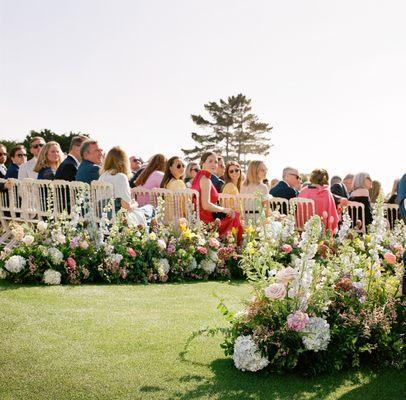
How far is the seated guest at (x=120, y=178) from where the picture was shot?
7934 millimetres

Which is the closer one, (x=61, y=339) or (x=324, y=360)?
(x=324, y=360)

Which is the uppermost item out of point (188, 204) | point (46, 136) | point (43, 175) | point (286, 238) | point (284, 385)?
point (46, 136)

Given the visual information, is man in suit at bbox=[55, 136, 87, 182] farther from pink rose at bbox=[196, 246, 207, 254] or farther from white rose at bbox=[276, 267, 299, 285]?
white rose at bbox=[276, 267, 299, 285]

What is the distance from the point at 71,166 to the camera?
341 inches

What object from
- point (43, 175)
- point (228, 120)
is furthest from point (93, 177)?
point (228, 120)

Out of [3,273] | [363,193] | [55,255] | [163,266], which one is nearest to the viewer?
[3,273]

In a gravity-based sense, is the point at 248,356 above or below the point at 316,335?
below

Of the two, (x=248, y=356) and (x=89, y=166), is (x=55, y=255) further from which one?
(x=248, y=356)

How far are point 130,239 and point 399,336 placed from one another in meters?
4.29

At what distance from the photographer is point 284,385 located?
151 inches

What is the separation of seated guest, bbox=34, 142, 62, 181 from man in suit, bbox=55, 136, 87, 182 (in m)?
0.30

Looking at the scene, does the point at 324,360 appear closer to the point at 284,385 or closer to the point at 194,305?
the point at 284,385

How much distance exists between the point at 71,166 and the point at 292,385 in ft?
18.7

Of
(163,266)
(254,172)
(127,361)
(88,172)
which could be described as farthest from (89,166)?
(127,361)
